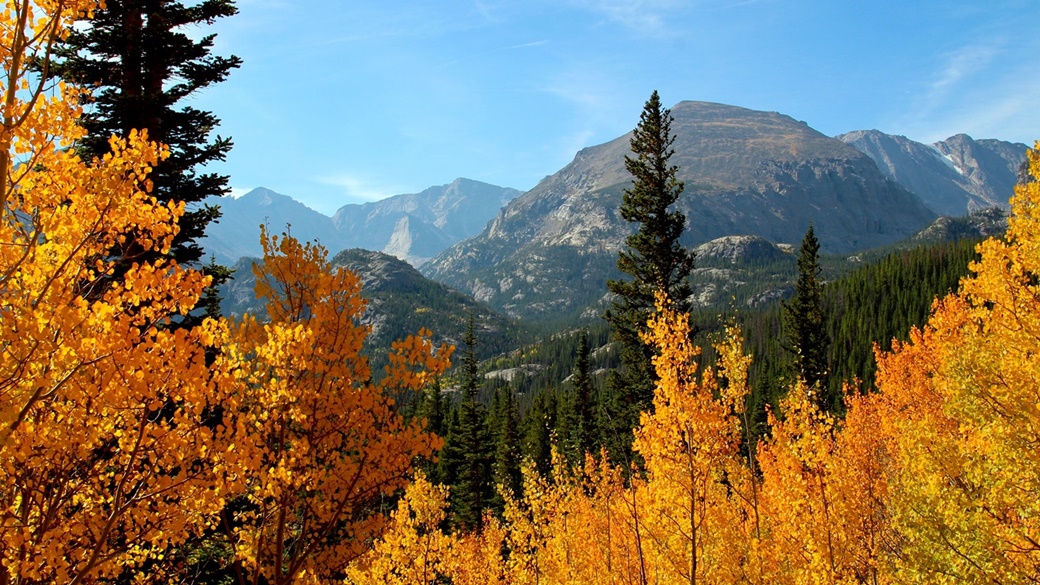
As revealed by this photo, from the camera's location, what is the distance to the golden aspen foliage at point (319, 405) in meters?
4.94

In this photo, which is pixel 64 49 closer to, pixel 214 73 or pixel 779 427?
pixel 214 73

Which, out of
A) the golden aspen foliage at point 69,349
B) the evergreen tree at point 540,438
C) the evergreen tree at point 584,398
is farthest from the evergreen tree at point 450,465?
the golden aspen foliage at point 69,349

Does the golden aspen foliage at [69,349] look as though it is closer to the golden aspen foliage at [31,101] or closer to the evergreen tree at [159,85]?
the golden aspen foliage at [31,101]

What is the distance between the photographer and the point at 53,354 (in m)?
3.52

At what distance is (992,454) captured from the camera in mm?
9078

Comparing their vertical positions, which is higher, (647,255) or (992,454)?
(647,255)

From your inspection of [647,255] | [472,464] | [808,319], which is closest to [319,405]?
[647,255]

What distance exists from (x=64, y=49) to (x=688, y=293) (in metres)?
16.8

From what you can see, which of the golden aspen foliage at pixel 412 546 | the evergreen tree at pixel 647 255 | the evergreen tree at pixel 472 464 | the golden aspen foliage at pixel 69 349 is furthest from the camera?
the evergreen tree at pixel 472 464

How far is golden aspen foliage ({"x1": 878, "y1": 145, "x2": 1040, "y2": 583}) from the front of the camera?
27.1ft

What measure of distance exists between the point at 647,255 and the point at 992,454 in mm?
10869

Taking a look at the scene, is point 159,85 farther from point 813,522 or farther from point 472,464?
point 472,464

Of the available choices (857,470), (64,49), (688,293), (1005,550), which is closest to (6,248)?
(64,49)

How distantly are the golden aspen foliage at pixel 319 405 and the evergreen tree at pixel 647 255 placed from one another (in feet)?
44.0
